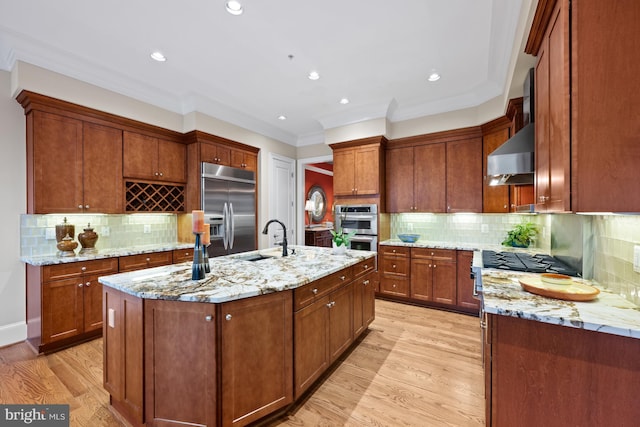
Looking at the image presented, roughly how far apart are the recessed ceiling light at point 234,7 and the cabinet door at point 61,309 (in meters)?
3.10

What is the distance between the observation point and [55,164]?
294 cm

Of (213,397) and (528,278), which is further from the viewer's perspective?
(528,278)

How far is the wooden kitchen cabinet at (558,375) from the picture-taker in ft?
3.81

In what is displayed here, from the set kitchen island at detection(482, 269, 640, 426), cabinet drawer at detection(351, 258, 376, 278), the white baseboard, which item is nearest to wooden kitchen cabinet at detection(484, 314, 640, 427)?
kitchen island at detection(482, 269, 640, 426)

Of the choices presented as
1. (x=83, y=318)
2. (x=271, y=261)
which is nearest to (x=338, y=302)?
(x=271, y=261)

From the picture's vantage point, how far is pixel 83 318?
2.91 meters

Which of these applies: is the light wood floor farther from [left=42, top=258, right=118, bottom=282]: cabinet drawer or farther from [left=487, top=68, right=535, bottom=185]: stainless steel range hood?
[left=487, top=68, right=535, bottom=185]: stainless steel range hood

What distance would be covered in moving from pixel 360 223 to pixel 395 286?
115cm

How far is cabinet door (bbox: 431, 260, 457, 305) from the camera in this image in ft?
12.5

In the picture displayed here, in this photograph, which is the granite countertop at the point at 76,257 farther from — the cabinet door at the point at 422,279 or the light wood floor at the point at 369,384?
the cabinet door at the point at 422,279

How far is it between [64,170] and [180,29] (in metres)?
2.06

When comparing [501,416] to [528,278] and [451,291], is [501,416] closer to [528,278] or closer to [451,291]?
[528,278]

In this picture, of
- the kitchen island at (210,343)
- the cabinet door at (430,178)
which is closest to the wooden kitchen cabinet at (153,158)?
the kitchen island at (210,343)

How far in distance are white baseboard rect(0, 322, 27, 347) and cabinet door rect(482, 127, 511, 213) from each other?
5792 mm
